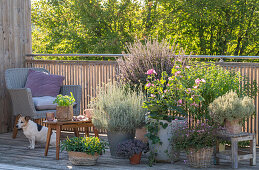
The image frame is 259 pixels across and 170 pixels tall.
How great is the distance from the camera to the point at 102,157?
4375 millimetres

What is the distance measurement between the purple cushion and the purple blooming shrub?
1895 millimetres

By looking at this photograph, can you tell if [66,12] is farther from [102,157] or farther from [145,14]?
[102,157]

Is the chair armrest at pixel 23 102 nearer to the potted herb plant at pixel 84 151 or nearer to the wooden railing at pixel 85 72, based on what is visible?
the wooden railing at pixel 85 72

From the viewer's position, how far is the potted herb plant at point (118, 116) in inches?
166

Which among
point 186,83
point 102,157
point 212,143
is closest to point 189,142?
point 212,143

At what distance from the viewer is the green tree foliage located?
1434 centimetres

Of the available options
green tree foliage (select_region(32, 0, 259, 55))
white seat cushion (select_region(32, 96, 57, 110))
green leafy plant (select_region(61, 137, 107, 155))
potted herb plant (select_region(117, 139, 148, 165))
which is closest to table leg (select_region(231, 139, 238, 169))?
potted herb plant (select_region(117, 139, 148, 165))

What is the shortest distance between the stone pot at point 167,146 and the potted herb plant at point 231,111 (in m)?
0.36

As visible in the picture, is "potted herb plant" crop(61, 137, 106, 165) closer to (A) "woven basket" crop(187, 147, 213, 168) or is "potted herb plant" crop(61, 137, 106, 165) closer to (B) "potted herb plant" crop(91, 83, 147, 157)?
(B) "potted herb plant" crop(91, 83, 147, 157)

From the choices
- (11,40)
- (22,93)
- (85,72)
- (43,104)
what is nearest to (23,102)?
(22,93)

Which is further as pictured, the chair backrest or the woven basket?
the chair backrest

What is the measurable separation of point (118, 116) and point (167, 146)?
1.86ft

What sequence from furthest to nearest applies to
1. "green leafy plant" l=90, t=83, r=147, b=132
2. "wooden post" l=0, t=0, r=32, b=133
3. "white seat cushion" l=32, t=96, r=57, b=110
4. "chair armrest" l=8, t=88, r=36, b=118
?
"wooden post" l=0, t=0, r=32, b=133, "white seat cushion" l=32, t=96, r=57, b=110, "chair armrest" l=8, t=88, r=36, b=118, "green leafy plant" l=90, t=83, r=147, b=132

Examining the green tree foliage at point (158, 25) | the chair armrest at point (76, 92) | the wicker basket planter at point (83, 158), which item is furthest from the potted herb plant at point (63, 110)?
the green tree foliage at point (158, 25)
